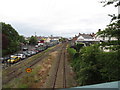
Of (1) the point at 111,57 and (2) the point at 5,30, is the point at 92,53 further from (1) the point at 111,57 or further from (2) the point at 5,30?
(2) the point at 5,30

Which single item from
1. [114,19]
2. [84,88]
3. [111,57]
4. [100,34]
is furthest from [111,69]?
[84,88]

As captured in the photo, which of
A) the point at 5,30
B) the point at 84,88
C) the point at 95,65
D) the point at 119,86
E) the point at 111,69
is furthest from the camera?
the point at 5,30

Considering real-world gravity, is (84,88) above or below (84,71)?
above

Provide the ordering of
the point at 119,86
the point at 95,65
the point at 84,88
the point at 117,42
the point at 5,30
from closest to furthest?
the point at 84,88
the point at 119,86
the point at 117,42
the point at 95,65
the point at 5,30

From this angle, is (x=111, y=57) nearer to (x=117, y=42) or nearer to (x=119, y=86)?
(x=117, y=42)

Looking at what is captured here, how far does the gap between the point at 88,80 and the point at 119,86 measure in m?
8.15

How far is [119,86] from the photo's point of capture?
190 centimetres

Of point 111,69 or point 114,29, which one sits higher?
point 114,29

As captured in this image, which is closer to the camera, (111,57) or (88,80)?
(111,57)

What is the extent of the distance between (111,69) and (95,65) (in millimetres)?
3822

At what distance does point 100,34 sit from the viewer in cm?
555

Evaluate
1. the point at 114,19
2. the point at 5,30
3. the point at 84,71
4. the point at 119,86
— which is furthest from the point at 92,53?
the point at 5,30

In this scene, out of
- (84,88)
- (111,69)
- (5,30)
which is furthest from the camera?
(5,30)

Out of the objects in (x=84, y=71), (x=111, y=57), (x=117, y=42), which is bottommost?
(x=84, y=71)
